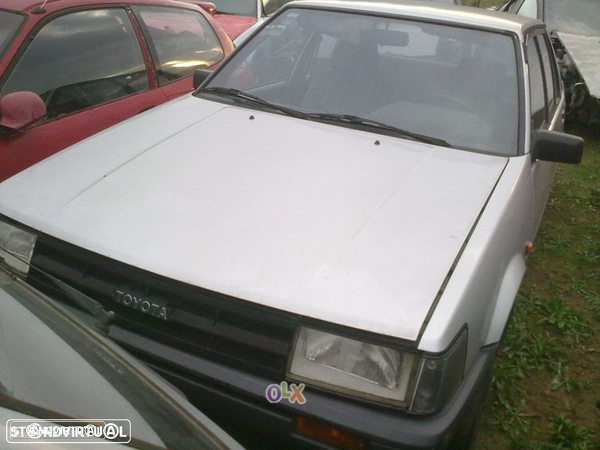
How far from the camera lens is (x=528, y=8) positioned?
32.2ft

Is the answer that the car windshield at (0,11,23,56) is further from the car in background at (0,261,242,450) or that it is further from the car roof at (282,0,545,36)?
the car in background at (0,261,242,450)

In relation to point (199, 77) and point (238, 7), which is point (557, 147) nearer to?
point (199, 77)

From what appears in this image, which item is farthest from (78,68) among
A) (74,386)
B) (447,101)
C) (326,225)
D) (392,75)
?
(74,386)

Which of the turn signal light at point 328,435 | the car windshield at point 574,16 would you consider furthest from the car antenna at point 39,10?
the car windshield at point 574,16

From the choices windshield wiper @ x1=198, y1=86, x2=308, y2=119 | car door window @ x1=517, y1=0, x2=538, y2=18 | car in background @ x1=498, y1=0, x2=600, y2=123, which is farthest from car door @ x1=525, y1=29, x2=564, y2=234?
car door window @ x1=517, y1=0, x2=538, y2=18

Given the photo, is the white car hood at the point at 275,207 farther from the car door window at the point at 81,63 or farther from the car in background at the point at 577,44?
the car in background at the point at 577,44

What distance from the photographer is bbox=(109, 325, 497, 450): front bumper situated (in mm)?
2041

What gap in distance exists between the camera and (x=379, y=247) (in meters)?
2.36

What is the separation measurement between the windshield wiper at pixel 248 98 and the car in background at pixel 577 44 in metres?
4.40

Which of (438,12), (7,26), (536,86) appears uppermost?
(438,12)

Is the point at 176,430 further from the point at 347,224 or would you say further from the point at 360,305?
the point at 347,224

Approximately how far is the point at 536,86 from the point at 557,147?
74cm

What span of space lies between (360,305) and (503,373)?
1654mm

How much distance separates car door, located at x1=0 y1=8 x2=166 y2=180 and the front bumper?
157 cm
